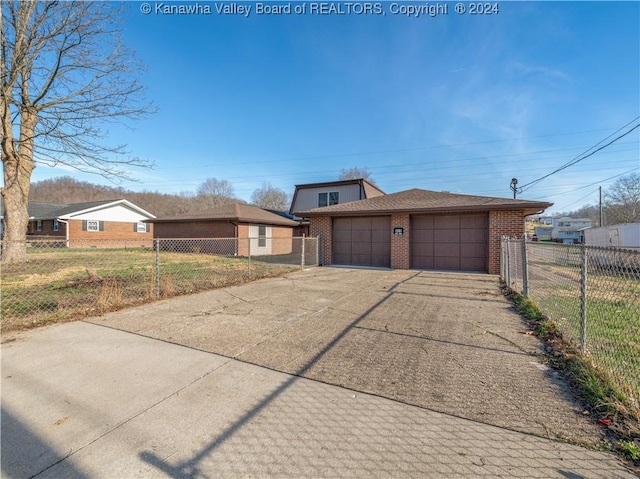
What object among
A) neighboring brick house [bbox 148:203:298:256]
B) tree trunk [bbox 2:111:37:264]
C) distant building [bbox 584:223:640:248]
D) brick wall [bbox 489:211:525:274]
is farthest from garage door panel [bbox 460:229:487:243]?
tree trunk [bbox 2:111:37:264]

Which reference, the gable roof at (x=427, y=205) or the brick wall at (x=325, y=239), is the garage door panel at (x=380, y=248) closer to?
the gable roof at (x=427, y=205)

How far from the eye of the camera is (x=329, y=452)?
200cm

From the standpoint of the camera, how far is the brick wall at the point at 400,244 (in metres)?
12.1

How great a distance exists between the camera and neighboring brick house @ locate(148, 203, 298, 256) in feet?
62.5

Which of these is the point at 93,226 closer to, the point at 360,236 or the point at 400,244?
the point at 360,236

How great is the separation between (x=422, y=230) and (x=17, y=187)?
49.1ft

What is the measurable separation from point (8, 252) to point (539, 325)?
52.4 ft

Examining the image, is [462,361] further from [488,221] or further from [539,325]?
[488,221]

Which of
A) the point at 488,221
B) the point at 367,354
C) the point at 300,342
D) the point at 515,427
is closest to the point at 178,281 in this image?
the point at 300,342

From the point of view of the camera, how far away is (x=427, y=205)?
1158cm

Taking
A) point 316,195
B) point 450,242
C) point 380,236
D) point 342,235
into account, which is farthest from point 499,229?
point 316,195

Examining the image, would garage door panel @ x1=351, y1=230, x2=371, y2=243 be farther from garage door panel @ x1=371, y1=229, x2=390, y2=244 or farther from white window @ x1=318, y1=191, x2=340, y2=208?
white window @ x1=318, y1=191, x2=340, y2=208

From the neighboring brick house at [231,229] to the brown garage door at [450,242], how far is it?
8.15 meters

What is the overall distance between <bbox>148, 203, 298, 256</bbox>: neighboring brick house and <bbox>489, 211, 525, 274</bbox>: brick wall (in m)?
10.7
